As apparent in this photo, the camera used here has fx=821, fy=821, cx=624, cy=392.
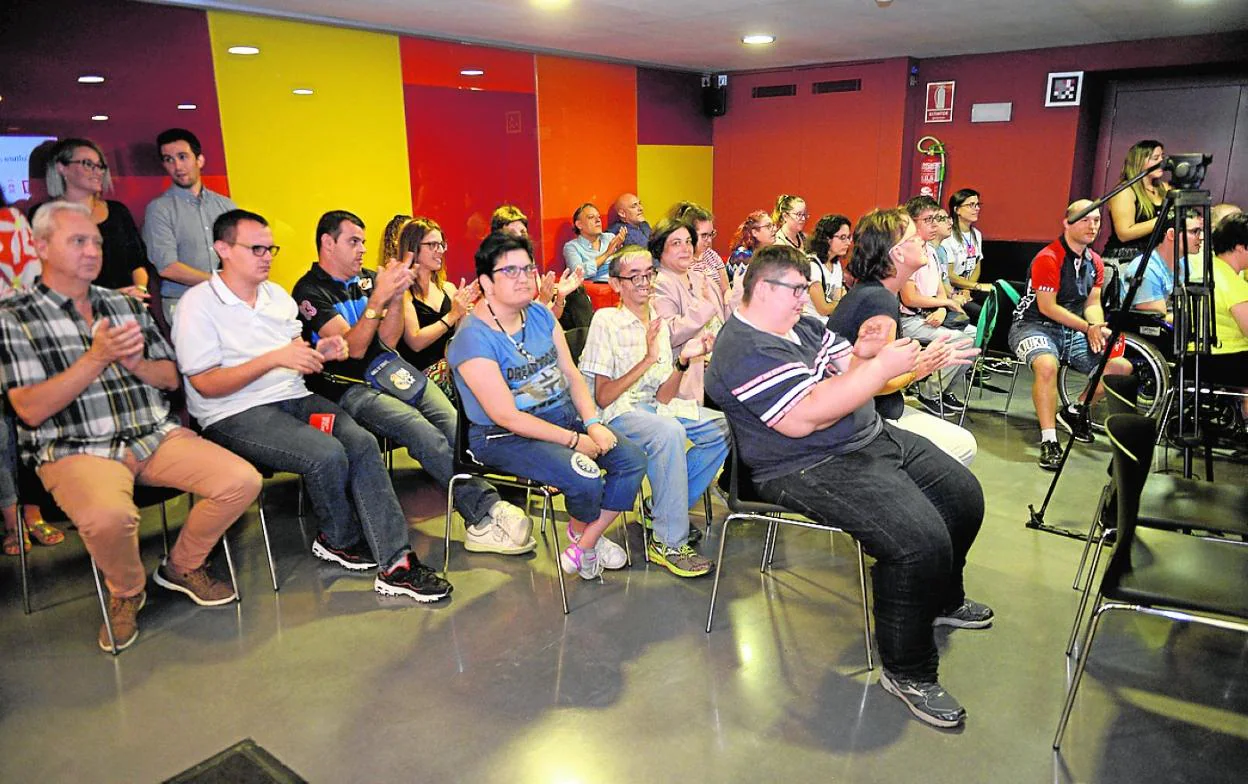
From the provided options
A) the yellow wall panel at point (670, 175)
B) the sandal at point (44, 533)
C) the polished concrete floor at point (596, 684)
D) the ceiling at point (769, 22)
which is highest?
the ceiling at point (769, 22)

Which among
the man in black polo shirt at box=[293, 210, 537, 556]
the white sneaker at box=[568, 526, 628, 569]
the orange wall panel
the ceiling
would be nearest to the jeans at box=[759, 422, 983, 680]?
the white sneaker at box=[568, 526, 628, 569]

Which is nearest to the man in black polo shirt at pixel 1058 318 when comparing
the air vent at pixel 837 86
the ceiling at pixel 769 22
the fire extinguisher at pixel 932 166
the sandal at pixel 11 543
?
the ceiling at pixel 769 22

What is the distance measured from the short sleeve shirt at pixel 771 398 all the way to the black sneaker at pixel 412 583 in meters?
1.29

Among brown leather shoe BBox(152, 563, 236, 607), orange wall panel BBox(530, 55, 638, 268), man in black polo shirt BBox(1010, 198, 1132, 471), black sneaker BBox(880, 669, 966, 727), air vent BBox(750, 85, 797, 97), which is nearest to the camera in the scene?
black sneaker BBox(880, 669, 966, 727)

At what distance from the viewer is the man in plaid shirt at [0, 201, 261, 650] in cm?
261

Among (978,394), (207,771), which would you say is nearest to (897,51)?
(978,394)

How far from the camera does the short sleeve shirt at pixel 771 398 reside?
7.81 feet

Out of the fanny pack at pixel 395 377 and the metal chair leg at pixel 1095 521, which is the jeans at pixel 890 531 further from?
the fanny pack at pixel 395 377

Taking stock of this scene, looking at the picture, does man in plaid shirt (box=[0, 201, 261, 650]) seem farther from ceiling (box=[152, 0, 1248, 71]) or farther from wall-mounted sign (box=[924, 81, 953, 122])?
wall-mounted sign (box=[924, 81, 953, 122])

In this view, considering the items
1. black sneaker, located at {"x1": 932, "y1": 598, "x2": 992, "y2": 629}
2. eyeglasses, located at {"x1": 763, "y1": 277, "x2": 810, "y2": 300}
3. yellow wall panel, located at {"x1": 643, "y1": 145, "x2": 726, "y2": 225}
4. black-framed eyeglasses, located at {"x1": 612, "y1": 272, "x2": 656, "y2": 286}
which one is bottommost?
black sneaker, located at {"x1": 932, "y1": 598, "x2": 992, "y2": 629}

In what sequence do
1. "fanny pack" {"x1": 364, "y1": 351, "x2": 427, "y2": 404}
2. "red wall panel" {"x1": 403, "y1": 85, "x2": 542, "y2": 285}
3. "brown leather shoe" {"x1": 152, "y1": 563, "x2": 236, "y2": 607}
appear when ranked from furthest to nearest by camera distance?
"red wall panel" {"x1": 403, "y1": 85, "x2": 542, "y2": 285} < "fanny pack" {"x1": 364, "y1": 351, "x2": 427, "y2": 404} < "brown leather shoe" {"x1": 152, "y1": 563, "x2": 236, "y2": 607}

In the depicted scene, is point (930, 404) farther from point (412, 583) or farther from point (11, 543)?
point (11, 543)

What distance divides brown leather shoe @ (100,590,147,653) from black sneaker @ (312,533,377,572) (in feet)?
2.26

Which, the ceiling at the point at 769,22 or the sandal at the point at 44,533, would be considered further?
the ceiling at the point at 769,22
